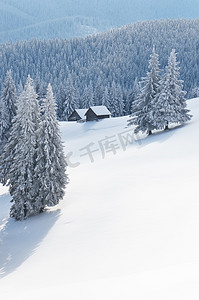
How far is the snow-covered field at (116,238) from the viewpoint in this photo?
9.15 m

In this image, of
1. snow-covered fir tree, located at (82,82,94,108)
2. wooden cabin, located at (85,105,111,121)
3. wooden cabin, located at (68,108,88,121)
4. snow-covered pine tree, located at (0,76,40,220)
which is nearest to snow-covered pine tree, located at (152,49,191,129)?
snow-covered pine tree, located at (0,76,40,220)

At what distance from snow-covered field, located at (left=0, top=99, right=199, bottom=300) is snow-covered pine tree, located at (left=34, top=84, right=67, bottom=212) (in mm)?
1066

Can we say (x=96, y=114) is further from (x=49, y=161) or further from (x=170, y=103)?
(x=49, y=161)

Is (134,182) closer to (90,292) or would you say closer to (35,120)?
(35,120)

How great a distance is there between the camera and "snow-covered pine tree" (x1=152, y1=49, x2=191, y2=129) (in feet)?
136

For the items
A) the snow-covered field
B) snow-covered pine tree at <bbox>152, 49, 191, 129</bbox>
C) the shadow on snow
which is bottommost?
the shadow on snow

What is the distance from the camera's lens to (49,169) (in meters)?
23.2

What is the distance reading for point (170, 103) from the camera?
4191 centimetres

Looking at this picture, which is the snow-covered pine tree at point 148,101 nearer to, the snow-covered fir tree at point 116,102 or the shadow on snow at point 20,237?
the shadow on snow at point 20,237

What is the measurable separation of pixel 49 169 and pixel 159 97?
78.2 feet

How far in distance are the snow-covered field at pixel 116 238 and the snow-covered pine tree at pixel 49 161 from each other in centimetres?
107
